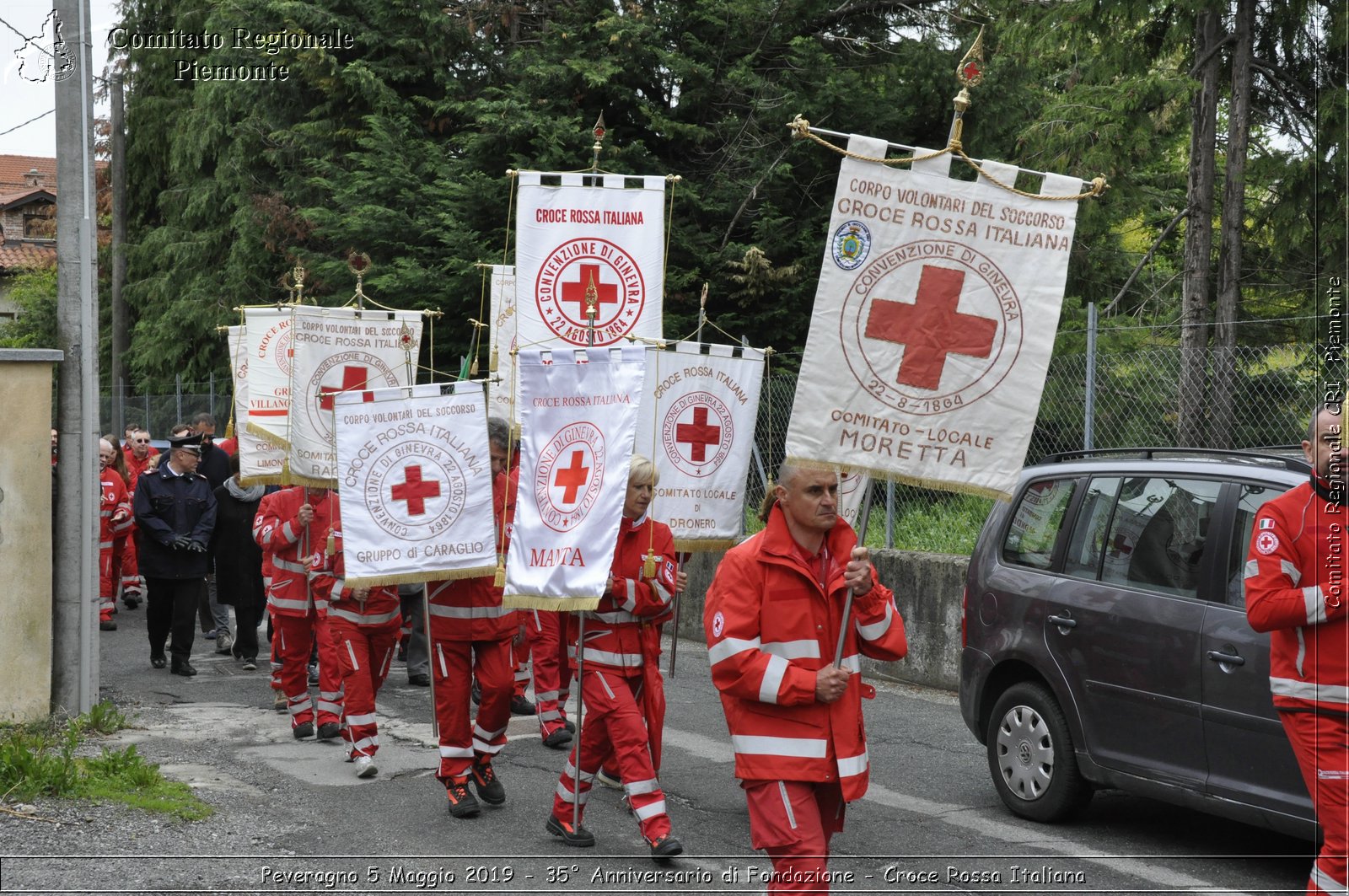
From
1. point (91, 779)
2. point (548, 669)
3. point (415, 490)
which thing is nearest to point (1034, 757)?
point (548, 669)

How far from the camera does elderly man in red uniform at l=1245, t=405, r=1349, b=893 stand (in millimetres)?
4430

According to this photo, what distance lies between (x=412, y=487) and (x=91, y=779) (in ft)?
7.11

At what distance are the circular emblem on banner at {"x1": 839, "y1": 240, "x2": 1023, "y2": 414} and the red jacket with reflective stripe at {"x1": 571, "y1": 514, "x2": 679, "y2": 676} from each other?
80.0 inches

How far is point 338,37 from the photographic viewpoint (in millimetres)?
19625

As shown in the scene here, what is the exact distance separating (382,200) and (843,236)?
15.8 metres

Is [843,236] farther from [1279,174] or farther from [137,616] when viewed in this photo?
[137,616]

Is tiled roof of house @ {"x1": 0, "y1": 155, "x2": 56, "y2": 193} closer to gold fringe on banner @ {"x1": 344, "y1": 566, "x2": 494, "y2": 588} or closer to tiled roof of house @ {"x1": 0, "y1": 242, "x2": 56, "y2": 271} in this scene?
tiled roof of house @ {"x1": 0, "y1": 242, "x2": 56, "y2": 271}

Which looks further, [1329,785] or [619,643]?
[619,643]

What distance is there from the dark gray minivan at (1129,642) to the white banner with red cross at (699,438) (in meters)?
1.64

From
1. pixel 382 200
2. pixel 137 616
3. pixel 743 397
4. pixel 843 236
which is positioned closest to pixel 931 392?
pixel 843 236

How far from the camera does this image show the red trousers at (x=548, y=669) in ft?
27.6

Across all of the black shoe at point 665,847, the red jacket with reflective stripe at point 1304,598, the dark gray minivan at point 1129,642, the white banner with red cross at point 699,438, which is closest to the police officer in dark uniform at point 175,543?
the white banner with red cross at point 699,438

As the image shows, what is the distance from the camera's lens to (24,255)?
56688 mm

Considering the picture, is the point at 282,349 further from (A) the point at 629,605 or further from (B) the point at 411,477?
(A) the point at 629,605
